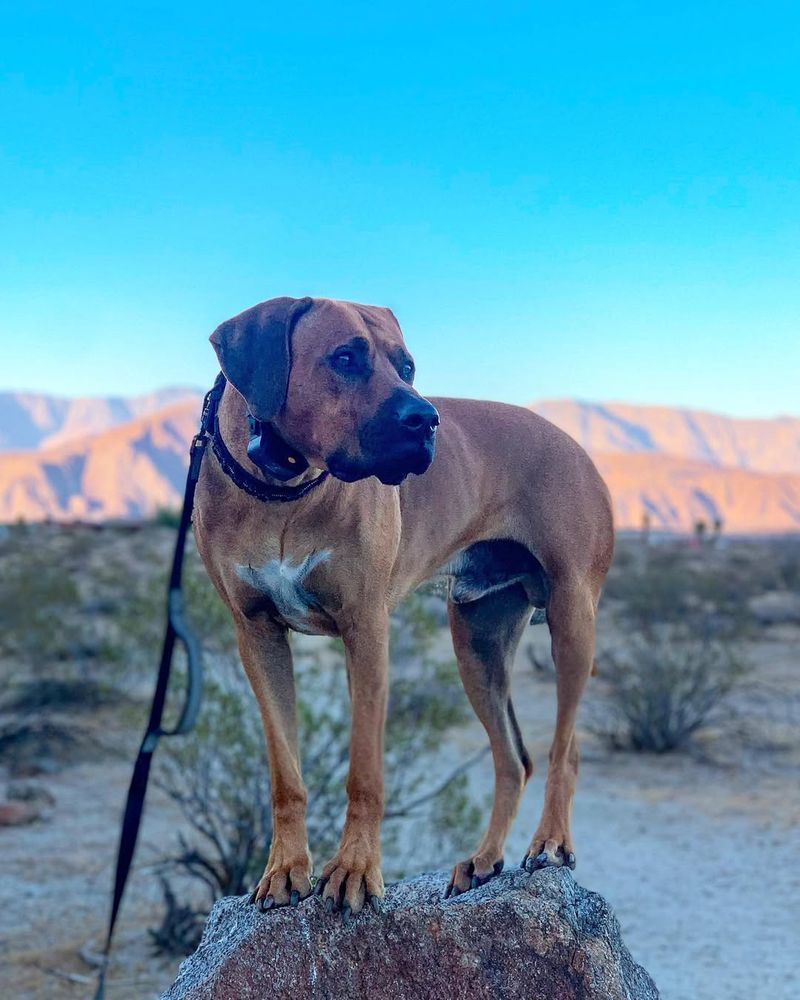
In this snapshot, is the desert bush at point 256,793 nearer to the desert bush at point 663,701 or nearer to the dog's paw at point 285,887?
the dog's paw at point 285,887

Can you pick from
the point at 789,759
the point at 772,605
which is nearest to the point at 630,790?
the point at 789,759

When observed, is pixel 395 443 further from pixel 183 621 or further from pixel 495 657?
pixel 495 657

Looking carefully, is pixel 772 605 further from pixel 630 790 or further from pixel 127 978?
pixel 127 978

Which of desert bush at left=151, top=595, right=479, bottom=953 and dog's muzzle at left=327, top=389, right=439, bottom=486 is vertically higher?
dog's muzzle at left=327, top=389, right=439, bottom=486

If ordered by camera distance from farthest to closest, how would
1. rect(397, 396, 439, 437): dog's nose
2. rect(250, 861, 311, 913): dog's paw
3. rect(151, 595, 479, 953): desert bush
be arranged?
1. rect(151, 595, 479, 953): desert bush
2. rect(250, 861, 311, 913): dog's paw
3. rect(397, 396, 439, 437): dog's nose

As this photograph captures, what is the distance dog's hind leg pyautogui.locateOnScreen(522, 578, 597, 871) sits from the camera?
13.5 ft

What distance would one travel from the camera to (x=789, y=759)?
650 inches

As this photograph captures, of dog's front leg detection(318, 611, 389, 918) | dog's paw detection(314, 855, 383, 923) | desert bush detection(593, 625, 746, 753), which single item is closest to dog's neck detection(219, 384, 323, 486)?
dog's front leg detection(318, 611, 389, 918)

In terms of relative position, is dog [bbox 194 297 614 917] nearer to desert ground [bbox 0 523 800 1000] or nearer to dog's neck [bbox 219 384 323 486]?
dog's neck [bbox 219 384 323 486]

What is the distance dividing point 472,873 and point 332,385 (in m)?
2.02

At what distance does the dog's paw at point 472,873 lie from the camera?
13.5 feet

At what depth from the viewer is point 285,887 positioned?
3523 mm

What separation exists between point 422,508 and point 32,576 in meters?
18.6

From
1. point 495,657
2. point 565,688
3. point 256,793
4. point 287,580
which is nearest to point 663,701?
point 256,793
